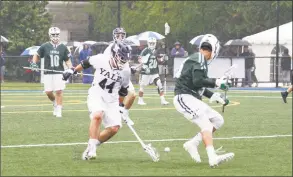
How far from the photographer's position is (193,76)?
568 inches

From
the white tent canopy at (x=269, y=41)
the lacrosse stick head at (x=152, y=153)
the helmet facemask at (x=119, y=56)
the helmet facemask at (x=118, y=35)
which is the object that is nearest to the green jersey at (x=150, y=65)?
the helmet facemask at (x=118, y=35)

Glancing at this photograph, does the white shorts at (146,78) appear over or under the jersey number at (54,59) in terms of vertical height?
under

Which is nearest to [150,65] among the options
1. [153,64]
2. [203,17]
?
[153,64]

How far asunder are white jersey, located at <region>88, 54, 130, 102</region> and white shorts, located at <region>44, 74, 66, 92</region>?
367 inches

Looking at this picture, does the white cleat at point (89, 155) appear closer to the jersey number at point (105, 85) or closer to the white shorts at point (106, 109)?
the white shorts at point (106, 109)

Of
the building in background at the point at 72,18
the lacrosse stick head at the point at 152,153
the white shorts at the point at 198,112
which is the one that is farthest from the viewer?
the building in background at the point at 72,18

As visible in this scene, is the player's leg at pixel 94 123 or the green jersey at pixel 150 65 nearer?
the player's leg at pixel 94 123

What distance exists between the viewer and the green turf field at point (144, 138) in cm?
1389

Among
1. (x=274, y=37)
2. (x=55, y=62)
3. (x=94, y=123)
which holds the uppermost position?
(x=274, y=37)

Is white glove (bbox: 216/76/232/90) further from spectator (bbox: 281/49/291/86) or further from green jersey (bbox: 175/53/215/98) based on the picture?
spectator (bbox: 281/49/291/86)

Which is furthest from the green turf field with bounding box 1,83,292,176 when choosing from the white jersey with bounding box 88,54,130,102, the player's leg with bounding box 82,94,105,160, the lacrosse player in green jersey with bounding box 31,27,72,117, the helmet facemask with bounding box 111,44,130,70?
the helmet facemask with bounding box 111,44,130,70

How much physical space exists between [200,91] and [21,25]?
37719 mm

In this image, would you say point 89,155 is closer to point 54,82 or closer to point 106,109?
point 106,109

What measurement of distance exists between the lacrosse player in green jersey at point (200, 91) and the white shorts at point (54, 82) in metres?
10.0
